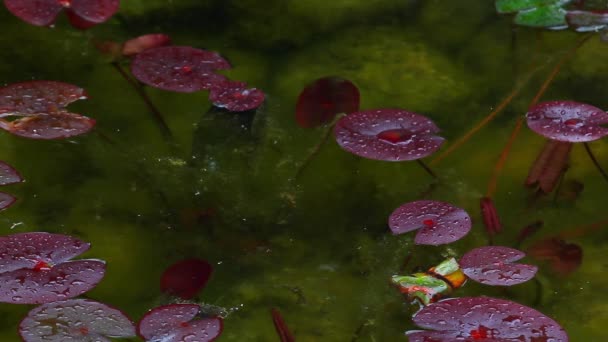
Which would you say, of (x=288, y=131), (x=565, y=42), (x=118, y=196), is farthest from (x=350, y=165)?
(x=565, y=42)

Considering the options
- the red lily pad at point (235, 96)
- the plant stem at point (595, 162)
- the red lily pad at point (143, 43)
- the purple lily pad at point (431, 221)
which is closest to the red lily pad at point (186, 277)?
the purple lily pad at point (431, 221)

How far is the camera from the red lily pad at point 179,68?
5.86 ft

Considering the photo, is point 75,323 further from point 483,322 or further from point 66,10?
point 66,10

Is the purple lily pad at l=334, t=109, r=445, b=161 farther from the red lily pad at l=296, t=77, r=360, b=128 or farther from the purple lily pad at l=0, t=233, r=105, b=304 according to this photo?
the purple lily pad at l=0, t=233, r=105, b=304

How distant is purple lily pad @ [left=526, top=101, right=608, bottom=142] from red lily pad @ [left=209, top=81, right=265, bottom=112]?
555 millimetres

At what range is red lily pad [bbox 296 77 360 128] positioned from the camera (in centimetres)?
177

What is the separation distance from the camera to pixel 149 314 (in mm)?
1287

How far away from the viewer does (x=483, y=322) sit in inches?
50.6

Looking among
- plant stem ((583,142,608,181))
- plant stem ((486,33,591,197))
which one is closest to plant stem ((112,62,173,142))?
plant stem ((486,33,591,197))

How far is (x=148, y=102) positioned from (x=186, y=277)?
1.73 ft

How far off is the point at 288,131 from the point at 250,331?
0.53 metres

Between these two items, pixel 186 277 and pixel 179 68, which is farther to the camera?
pixel 179 68

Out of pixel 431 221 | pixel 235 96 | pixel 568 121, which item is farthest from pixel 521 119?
pixel 235 96

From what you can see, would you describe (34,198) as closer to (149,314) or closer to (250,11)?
(149,314)
